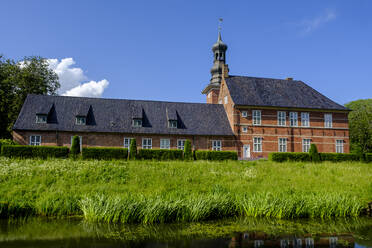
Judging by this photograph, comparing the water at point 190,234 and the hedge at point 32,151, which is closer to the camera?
the water at point 190,234

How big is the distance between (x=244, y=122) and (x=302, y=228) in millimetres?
20303

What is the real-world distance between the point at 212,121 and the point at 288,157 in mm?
8932

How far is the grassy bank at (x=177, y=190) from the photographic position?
1018 centimetres

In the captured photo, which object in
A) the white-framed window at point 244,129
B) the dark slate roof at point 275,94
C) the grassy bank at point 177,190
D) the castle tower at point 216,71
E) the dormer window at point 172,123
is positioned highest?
the castle tower at point 216,71

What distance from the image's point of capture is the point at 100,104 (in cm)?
2908

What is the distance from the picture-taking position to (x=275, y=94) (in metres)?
31.6

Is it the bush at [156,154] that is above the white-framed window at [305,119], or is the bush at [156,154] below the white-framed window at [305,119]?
below

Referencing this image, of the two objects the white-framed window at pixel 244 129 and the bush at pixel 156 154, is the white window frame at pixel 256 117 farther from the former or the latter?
the bush at pixel 156 154

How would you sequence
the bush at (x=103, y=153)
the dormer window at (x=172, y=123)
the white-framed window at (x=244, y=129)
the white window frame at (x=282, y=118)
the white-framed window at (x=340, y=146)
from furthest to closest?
the white-framed window at (x=340, y=146) → the white window frame at (x=282, y=118) → the white-framed window at (x=244, y=129) → the dormer window at (x=172, y=123) → the bush at (x=103, y=153)

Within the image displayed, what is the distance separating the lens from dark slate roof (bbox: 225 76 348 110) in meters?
30.2

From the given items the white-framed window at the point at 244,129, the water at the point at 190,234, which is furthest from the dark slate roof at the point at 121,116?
the water at the point at 190,234

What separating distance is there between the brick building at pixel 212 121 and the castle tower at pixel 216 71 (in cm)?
326

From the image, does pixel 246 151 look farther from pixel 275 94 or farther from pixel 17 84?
pixel 17 84

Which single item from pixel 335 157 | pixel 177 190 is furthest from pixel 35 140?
pixel 335 157
